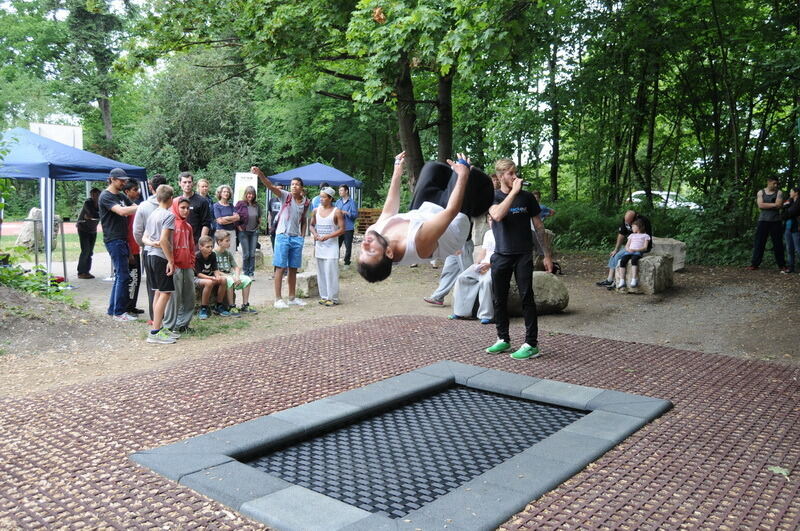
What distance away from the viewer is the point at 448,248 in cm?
465

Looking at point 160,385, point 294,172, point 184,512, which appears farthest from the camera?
point 294,172

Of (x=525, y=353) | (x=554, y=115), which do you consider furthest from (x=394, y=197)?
(x=554, y=115)

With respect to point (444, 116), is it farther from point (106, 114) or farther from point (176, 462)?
point (106, 114)

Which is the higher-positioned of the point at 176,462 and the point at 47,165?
the point at 47,165

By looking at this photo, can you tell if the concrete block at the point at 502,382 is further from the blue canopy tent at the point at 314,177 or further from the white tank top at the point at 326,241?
the blue canopy tent at the point at 314,177

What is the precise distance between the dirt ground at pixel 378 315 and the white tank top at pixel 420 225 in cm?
307

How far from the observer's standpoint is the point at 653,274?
10812 millimetres

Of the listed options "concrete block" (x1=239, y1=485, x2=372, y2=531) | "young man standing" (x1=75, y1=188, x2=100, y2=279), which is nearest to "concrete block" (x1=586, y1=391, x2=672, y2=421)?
"concrete block" (x1=239, y1=485, x2=372, y2=531)

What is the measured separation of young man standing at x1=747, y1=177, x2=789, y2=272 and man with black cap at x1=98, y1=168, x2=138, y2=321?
10749 millimetres

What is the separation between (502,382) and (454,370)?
56cm

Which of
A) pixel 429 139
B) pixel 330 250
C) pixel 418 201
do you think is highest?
pixel 429 139

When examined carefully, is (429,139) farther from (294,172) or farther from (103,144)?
(103,144)

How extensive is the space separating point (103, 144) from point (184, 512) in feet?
111

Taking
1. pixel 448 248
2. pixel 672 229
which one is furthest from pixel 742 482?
pixel 672 229
